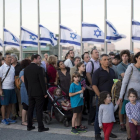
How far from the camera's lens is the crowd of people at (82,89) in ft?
17.8

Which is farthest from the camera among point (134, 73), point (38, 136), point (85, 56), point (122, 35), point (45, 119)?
point (122, 35)

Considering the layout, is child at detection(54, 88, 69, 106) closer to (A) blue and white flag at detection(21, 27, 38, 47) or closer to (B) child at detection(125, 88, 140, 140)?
(B) child at detection(125, 88, 140, 140)

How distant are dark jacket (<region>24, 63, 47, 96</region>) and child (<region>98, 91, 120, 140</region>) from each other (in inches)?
68.1

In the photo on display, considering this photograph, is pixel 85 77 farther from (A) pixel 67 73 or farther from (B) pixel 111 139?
(B) pixel 111 139

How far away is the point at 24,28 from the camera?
16250mm

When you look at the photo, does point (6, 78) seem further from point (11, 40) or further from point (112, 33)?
point (11, 40)

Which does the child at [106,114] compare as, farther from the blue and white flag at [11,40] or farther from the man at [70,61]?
the blue and white flag at [11,40]

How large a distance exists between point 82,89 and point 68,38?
7995 mm

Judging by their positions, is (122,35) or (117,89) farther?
(122,35)

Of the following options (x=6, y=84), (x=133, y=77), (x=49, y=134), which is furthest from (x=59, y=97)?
(x=133, y=77)

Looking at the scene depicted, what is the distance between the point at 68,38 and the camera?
570 inches

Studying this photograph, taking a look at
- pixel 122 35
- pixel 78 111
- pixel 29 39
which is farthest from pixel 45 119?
pixel 29 39

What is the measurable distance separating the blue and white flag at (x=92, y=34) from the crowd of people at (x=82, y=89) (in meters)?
4.16

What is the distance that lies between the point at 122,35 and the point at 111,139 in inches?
326
